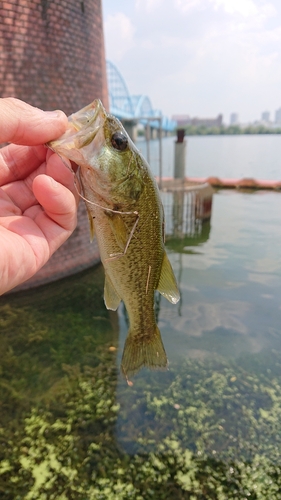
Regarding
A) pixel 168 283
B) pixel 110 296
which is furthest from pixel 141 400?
pixel 168 283

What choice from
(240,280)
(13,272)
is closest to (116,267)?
(13,272)

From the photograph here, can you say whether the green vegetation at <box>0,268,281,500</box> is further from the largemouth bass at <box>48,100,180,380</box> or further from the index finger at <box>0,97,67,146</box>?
the index finger at <box>0,97,67,146</box>

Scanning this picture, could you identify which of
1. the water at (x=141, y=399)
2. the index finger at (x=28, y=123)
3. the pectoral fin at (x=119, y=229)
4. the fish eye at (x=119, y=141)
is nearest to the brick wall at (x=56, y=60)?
the water at (x=141, y=399)

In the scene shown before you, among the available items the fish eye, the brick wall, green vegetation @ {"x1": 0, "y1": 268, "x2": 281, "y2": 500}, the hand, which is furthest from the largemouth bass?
the brick wall

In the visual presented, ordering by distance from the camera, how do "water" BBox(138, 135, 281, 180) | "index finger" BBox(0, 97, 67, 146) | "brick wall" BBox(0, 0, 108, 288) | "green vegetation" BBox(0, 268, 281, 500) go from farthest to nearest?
"water" BBox(138, 135, 281, 180) < "brick wall" BBox(0, 0, 108, 288) < "green vegetation" BBox(0, 268, 281, 500) < "index finger" BBox(0, 97, 67, 146)

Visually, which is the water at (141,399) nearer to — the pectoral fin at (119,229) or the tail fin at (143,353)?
the tail fin at (143,353)

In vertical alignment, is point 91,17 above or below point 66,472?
above

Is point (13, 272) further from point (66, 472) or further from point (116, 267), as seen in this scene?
point (66, 472)
